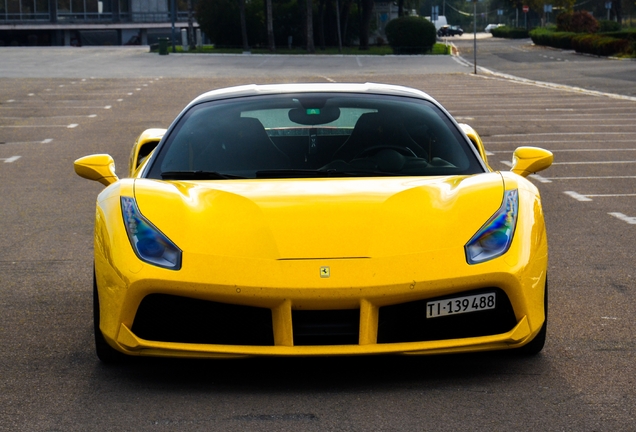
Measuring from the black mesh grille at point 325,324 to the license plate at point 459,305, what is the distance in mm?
288

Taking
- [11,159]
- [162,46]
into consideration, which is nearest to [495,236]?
[11,159]

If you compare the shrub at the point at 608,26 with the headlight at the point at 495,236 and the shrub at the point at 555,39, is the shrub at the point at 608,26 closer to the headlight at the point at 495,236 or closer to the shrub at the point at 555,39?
the shrub at the point at 555,39

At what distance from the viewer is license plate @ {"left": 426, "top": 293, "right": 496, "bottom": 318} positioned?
4.17 m

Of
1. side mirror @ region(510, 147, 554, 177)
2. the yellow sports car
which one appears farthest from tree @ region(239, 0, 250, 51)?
the yellow sports car

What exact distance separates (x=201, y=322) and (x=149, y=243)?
1.32ft

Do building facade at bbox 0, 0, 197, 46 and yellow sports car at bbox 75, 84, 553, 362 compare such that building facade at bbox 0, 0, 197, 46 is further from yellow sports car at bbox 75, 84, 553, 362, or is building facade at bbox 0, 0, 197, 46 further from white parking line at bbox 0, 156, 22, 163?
yellow sports car at bbox 75, 84, 553, 362

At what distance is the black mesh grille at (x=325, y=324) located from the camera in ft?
13.6

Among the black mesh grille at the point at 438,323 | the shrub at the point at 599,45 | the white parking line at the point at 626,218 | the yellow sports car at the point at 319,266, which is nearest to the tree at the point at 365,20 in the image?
the shrub at the point at 599,45

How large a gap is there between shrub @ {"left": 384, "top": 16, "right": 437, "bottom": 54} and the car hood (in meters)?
62.3

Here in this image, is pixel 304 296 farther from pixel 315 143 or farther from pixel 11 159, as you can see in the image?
pixel 11 159

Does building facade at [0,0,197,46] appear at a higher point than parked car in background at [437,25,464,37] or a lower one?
higher

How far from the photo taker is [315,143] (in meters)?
6.00

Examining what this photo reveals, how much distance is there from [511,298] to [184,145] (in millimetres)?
2000

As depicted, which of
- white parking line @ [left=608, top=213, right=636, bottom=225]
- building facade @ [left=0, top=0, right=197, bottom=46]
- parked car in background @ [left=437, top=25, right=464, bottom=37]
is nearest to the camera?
white parking line @ [left=608, top=213, right=636, bottom=225]
